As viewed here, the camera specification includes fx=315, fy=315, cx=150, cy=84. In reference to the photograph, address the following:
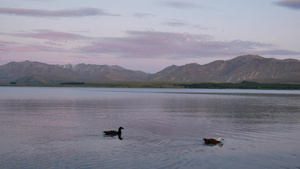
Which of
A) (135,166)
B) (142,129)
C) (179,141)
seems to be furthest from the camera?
(142,129)

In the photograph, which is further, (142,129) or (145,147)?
(142,129)

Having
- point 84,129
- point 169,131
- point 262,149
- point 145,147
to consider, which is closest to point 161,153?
point 145,147

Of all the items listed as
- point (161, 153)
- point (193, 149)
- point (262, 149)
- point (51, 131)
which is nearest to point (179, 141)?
point (193, 149)

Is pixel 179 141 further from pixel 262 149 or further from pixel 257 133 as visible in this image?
pixel 257 133

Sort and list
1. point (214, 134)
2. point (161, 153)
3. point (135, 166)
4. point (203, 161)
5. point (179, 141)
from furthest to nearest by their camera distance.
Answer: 1. point (214, 134)
2. point (179, 141)
3. point (161, 153)
4. point (203, 161)
5. point (135, 166)

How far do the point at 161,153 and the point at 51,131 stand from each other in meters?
15.3

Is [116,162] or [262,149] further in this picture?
[262,149]

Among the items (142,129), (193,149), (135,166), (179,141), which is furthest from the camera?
(142,129)

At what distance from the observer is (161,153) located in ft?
80.8

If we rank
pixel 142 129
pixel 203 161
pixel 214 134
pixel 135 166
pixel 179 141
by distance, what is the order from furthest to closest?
pixel 142 129, pixel 214 134, pixel 179 141, pixel 203 161, pixel 135 166

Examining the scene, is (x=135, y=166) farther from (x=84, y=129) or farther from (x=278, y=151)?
(x=84, y=129)

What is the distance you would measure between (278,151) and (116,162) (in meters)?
13.4

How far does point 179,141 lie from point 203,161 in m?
7.27

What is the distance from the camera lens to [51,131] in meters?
34.5
